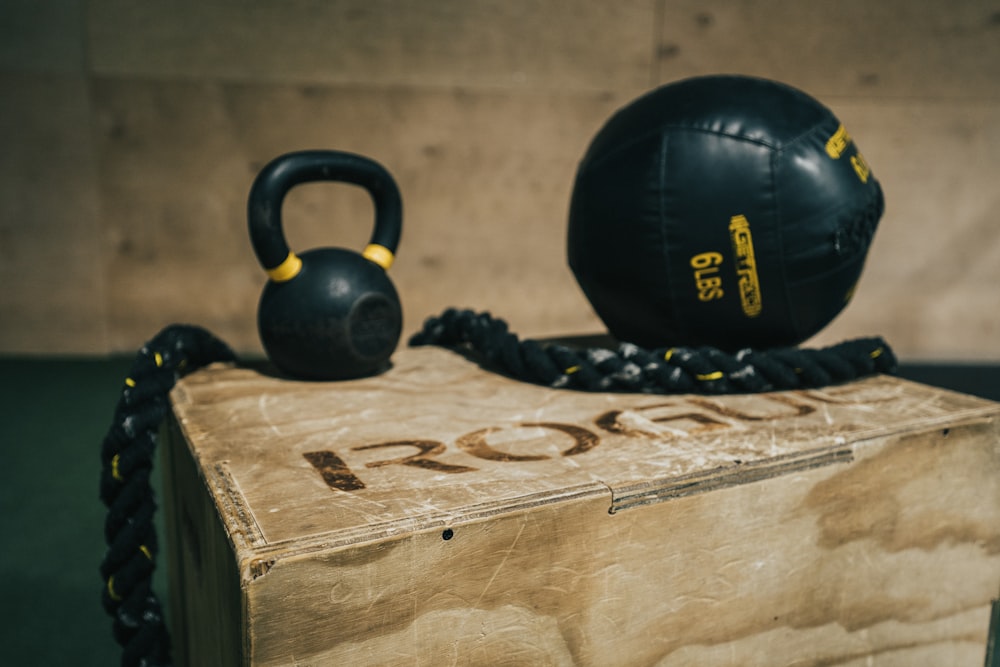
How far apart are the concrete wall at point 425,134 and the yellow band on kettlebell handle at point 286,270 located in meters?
1.62

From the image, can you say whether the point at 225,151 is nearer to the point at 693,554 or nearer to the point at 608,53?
the point at 608,53

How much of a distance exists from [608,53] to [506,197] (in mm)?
591

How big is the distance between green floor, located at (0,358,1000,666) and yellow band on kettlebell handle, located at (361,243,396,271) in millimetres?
741

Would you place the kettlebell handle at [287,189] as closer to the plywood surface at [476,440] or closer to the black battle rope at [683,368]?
the plywood surface at [476,440]

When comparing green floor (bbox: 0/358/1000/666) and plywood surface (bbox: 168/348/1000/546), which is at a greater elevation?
plywood surface (bbox: 168/348/1000/546)

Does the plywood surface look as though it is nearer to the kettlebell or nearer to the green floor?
the kettlebell

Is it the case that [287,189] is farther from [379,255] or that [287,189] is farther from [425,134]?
[425,134]

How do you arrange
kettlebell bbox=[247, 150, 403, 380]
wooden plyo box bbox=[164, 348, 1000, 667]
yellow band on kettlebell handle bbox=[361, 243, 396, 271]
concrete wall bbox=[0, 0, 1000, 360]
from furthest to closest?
concrete wall bbox=[0, 0, 1000, 360] → yellow band on kettlebell handle bbox=[361, 243, 396, 271] → kettlebell bbox=[247, 150, 403, 380] → wooden plyo box bbox=[164, 348, 1000, 667]

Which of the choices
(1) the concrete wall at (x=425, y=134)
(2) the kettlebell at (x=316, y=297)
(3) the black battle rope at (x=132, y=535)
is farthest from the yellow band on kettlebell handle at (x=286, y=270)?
(1) the concrete wall at (x=425, y=134)

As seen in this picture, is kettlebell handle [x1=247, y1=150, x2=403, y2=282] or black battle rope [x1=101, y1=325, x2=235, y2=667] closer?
black battle rope [x1=101, y1=325, x2=235, y2=667]

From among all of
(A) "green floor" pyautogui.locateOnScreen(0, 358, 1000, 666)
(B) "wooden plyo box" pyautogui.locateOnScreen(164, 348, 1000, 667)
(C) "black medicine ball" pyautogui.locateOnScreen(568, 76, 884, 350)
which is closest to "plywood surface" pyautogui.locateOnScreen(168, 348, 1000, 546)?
(B) "wooden plyo box" pyautogui.locateOnScreen(164, 348, 1000, 667)

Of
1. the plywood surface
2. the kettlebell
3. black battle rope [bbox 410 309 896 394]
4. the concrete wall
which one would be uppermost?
the concrete wall

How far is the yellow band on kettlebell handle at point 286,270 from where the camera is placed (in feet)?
3.35

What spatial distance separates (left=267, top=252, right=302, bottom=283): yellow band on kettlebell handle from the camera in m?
1.02
